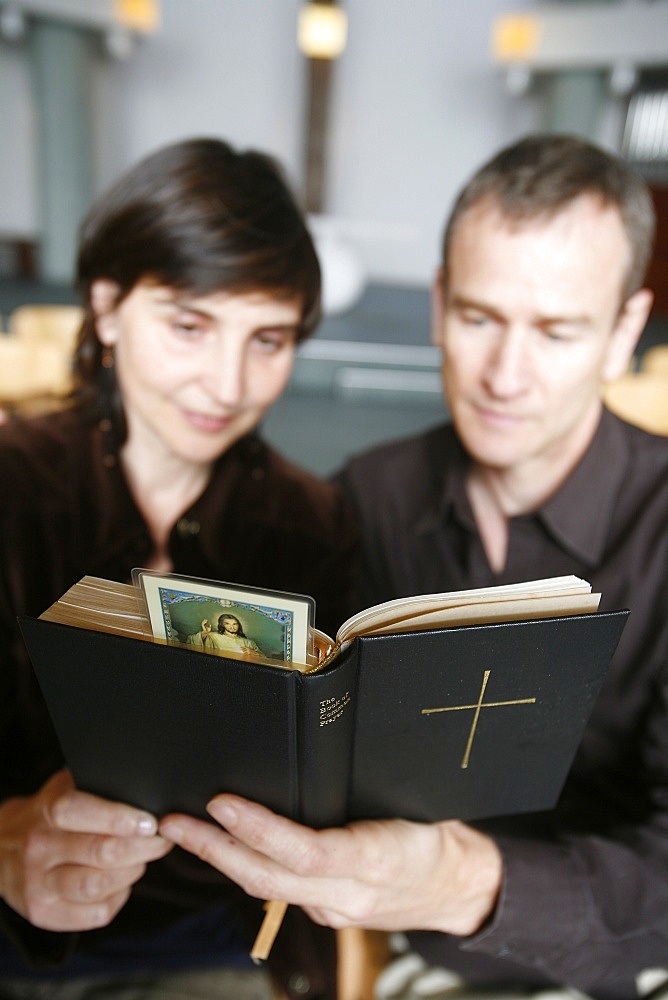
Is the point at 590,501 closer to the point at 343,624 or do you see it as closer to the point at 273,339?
the point at 273,339

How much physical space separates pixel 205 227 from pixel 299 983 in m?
1.20

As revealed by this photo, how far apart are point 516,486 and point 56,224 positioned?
805 centimetres

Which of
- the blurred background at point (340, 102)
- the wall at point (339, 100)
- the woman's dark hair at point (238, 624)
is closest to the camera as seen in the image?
the woman's dark hair at point (238, 624)

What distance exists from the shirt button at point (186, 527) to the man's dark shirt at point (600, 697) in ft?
1.26

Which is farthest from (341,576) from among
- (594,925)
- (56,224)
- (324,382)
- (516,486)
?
(56,224)

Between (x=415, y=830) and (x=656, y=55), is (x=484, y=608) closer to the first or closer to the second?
(x=415, y=830)

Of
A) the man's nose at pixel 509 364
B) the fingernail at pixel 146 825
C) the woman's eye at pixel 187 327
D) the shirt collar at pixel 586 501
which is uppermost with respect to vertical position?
the woman's eye at pixel 187 327

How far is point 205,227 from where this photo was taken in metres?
1.15

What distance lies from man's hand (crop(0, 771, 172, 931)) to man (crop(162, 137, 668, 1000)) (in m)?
0.06

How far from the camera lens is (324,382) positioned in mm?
5809

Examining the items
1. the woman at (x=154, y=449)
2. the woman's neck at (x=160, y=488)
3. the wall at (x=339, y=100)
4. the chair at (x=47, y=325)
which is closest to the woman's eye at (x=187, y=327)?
the woman at (x=154, y=449)

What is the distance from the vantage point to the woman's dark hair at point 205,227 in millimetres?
1152

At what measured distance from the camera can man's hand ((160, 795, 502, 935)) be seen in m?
0.77

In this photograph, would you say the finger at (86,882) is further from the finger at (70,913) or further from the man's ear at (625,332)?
the man's ear at (625,332)
